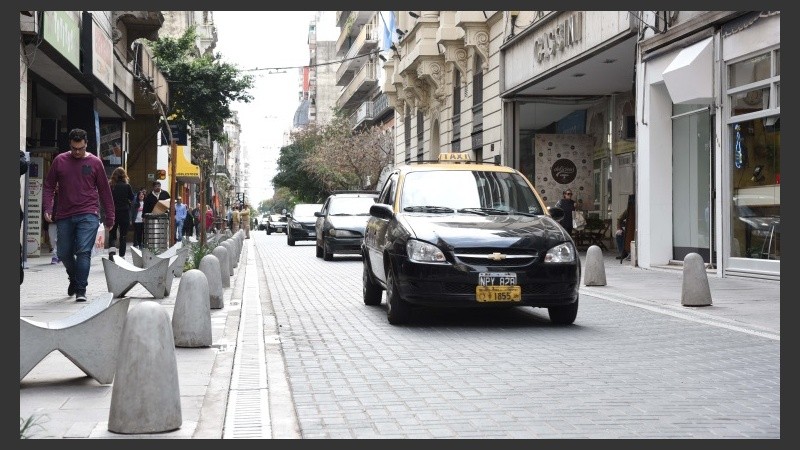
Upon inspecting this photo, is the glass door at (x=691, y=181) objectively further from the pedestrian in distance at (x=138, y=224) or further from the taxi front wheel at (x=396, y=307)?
the pedestrian in distance at (x=138, y=224)

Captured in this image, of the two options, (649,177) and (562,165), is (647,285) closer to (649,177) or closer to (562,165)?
(649,177)

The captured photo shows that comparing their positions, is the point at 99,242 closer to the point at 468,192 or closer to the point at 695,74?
the point at 695,74

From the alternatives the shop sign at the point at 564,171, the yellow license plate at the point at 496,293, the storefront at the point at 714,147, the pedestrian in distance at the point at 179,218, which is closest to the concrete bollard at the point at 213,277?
the yellow license plate at the point at 496,293

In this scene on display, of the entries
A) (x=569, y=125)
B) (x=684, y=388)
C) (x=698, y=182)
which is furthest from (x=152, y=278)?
(x=569, y=125)

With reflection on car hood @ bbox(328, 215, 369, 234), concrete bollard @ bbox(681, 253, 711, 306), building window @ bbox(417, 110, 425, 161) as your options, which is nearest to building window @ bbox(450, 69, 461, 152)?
building window @ bbox(417, 110, 425, 161)

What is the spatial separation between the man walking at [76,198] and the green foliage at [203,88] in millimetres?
29293

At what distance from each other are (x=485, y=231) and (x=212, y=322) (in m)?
2.91

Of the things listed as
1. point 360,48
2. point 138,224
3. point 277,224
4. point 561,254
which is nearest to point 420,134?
→ point 138,224

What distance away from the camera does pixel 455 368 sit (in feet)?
24.4

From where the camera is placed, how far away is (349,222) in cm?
2467

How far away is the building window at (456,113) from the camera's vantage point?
3709cm

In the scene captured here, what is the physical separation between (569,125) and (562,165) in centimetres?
384

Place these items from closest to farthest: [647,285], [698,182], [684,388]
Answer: [684,388] < [647,285] < [698,182]

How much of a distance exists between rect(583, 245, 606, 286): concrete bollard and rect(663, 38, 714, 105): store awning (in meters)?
3.94
